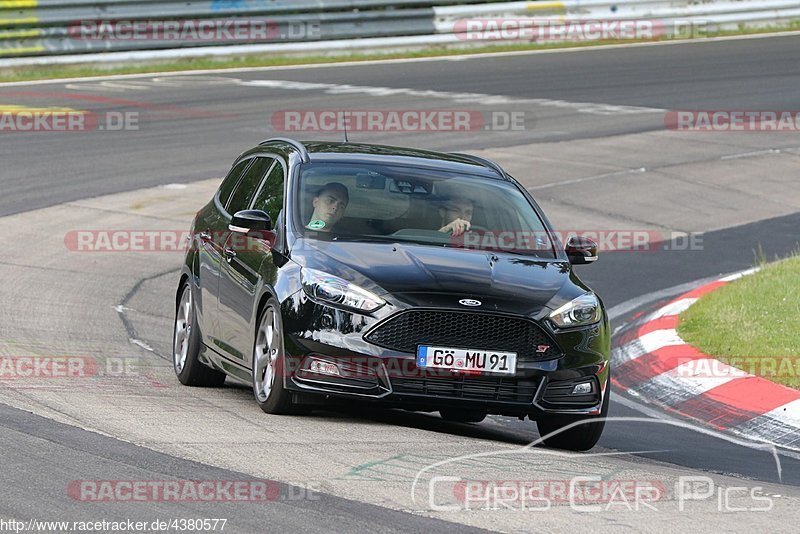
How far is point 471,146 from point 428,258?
43.1ft

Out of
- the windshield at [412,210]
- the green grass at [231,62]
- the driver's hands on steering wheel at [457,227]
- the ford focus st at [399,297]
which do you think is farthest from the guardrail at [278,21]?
the driver's hands on steering wheel at [457,227]

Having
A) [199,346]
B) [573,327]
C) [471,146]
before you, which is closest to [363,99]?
[471,146]

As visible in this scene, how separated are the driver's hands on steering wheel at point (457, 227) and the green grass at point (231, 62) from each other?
59.2 ft

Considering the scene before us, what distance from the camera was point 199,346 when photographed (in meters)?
10.0

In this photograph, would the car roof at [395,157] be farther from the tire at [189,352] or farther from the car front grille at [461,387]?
the car front grille at [461,387]

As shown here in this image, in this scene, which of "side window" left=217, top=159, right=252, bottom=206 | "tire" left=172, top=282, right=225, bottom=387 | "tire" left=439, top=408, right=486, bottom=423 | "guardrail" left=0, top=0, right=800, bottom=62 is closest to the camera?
"tire" left=439, top=408, right=486, bottom=423

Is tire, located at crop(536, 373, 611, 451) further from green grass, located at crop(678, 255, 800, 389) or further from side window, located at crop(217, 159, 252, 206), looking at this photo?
side window, located at crop(217, 159, 252, 206)

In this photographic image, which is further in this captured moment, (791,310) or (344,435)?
(791,310)

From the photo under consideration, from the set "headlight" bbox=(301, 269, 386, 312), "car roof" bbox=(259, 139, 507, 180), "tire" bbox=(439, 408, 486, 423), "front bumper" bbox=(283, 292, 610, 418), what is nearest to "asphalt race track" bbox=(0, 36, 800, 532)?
"tire" bbox=(439, 408, 486, 423)

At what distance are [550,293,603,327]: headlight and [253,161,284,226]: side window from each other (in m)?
1.87

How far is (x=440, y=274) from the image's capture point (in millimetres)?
8469

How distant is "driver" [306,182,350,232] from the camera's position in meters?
9.13

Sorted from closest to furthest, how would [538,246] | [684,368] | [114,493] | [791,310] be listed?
[114,493] → [538,246] → [684,368] → [791,310]

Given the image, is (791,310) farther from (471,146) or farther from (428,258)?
(471,146)
